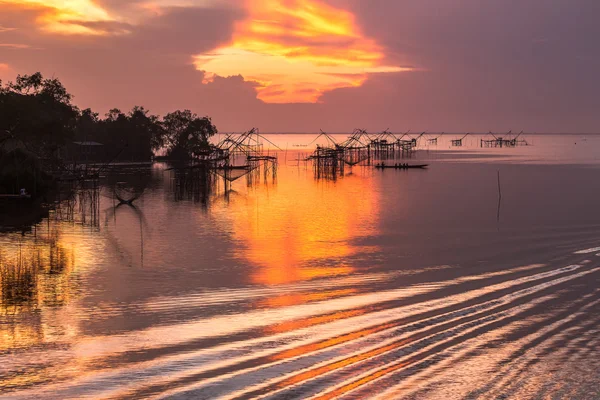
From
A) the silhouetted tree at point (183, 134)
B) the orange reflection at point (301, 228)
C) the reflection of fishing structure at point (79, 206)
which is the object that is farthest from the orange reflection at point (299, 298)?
the silhouetted tree at point (183, 134)

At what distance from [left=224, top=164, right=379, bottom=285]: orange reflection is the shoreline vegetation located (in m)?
15.1

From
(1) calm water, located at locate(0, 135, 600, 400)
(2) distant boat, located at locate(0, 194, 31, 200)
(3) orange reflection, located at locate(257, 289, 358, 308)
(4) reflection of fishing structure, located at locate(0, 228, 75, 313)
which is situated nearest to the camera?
(1) calm water, located at locate(0, 135, 600, 400)

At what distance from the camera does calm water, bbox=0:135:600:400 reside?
1155cm

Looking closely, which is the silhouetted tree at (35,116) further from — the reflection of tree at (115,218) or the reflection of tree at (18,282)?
the reflection of tree at (18,282)

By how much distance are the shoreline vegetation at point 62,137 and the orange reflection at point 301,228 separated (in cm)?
1507

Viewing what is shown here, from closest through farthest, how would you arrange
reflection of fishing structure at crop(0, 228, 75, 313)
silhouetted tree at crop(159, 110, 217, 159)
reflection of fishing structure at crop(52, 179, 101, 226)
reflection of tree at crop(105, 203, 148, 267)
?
reflection of fishing structure at crop(0, 228, 75, 313), reflection of tree at crop(105, 203, 148, 267), reflection of fishing structure at crop(52, 179, 101, 226), silhouetted tree at crop(159, 110, 217, 159)

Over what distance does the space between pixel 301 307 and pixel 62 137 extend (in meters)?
55.4

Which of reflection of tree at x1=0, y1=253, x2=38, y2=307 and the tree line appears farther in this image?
the tree line

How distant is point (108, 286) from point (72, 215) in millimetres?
19558

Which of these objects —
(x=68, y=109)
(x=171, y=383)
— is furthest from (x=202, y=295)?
(x=68, y=109)

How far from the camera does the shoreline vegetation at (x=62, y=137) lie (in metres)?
45.8

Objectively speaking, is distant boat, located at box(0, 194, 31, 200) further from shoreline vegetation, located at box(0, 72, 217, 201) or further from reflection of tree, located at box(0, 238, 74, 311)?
reflection of tree, located at box(0, 238, 74, 311)

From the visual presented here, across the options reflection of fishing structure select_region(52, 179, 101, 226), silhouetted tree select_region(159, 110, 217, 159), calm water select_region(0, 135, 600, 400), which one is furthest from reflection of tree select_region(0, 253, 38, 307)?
silhouetted tree select_region(159, 110, 217, 159)

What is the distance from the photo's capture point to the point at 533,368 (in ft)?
40.1
